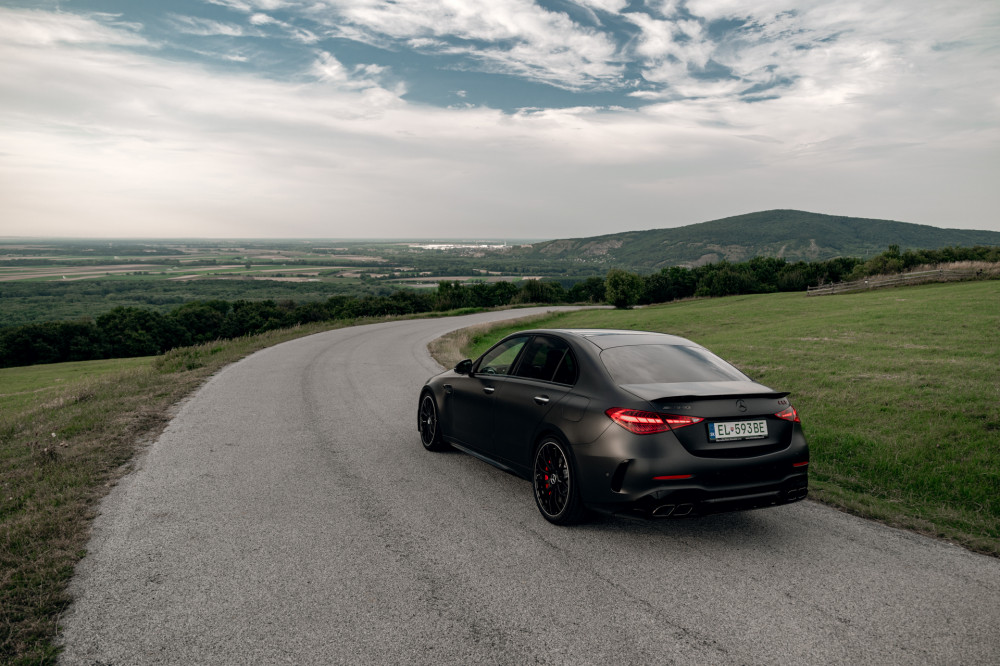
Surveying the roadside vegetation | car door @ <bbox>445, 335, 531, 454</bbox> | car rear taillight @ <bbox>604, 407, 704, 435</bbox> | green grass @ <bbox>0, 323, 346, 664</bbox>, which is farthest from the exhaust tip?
green grass @ <bbox>0, 323, 346, 664</bbox>

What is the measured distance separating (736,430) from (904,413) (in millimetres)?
5445

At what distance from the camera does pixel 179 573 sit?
13.3ft

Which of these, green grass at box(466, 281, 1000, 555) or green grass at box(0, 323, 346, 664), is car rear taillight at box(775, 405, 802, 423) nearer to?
green grass at box(466, 281, 1000, 555)

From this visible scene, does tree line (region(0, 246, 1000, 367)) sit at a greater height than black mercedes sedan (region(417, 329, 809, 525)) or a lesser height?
lesser

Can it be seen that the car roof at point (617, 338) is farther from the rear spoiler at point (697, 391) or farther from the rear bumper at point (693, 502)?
the rear bumper at point (693, 502)

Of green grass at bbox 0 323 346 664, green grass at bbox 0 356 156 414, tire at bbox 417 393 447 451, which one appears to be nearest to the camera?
green grass at bbox 0 323 346 664

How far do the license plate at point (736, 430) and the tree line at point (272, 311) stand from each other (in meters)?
49.5

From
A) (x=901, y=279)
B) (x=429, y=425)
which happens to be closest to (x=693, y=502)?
(x=429, y=425)

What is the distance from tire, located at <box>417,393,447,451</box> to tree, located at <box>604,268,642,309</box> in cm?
6256

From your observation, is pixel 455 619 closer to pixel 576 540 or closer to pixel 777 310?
pixel 576 540

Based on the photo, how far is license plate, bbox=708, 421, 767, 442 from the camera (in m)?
4.43

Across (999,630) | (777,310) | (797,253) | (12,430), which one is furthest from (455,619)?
(797,253)

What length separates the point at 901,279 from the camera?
39281mm

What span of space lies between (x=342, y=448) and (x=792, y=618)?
5596mm
